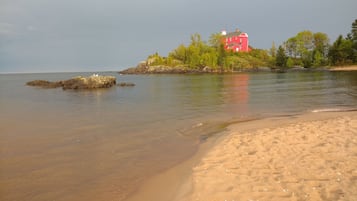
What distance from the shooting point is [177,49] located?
493 ft

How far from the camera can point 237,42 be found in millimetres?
149500

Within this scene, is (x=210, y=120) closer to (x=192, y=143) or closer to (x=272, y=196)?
(x=192, y=143)

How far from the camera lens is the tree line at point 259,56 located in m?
119

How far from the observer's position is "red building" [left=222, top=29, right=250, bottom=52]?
487ft

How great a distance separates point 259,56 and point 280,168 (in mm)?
153319

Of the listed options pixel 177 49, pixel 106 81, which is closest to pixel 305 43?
pixel 177 49

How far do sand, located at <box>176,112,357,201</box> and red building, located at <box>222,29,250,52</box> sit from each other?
14239 centimetres

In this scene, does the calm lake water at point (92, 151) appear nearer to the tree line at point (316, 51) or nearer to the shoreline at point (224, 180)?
the shoreline at point (224, 180)

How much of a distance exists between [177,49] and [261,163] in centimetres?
14516

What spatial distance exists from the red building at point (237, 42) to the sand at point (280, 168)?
142386mm

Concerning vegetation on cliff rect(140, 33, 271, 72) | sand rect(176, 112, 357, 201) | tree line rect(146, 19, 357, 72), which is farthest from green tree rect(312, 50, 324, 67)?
sand rect(176, 112, 357, 201)

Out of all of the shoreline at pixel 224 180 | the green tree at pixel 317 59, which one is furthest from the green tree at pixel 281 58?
the shoreline at pixel 224 180

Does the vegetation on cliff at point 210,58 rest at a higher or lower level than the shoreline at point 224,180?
higher

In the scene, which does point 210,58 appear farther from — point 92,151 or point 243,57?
point 92,151
